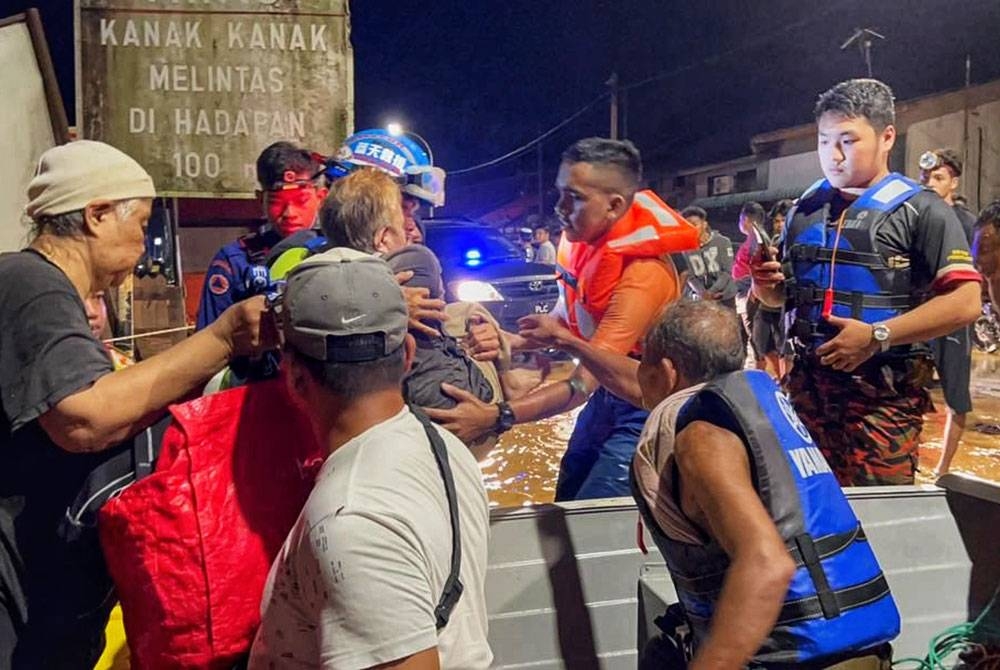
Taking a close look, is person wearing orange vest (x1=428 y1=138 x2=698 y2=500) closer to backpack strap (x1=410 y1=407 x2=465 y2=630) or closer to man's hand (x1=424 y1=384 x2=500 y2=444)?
man's hand (x1=424 y1=384 x2=500 y2=444)

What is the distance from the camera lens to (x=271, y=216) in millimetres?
3887

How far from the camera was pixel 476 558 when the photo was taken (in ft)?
5.80

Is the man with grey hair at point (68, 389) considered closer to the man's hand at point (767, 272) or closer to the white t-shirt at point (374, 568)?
the white t-shirt at point (374, 568)

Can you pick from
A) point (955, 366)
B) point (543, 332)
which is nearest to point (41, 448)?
point (543, 332)

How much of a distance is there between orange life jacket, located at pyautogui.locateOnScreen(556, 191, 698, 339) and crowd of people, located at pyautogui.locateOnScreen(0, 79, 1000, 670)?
0.01 metres

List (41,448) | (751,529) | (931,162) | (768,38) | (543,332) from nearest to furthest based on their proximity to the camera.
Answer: (751,529)
(41,448)
(543,332)
(931,162)
(768,38)

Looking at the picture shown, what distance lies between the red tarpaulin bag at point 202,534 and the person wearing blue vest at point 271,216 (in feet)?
5.56

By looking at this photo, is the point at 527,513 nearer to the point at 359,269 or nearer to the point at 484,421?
the point at 484,421

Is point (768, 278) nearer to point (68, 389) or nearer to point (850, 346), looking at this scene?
point (850, 346)

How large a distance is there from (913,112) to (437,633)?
65.2 ft

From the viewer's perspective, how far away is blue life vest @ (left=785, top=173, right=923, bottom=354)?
3.54 meters

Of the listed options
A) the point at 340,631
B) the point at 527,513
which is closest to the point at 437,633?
the point at 340,631

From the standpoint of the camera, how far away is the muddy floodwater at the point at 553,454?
21.1 ft

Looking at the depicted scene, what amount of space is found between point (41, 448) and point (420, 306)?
101 centimetres
